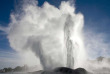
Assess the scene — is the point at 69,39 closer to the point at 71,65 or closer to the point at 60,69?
the point at 71,65

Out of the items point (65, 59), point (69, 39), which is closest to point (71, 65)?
point (65, 59)

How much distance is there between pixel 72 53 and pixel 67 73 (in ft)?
53.3

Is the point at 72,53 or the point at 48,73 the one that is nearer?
the point at 48,73

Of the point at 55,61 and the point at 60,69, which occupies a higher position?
the point at 55,61

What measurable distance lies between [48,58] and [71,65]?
37.4 ft

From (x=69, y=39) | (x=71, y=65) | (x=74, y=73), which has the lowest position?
(x=74, y=73)

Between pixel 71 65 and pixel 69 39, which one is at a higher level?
pixel 69 39

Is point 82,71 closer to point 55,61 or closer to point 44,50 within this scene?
point 55,61

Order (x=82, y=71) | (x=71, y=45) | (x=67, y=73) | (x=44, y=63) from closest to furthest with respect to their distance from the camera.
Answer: (x=67, y=73) → (x=82, y=71) → (x=44, y=63) → (x=71, y=45)

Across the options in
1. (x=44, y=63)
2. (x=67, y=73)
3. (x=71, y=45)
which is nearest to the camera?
(x=67, y=73)

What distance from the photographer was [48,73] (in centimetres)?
5012

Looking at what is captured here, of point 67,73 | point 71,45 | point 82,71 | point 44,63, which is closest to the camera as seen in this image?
point 67,73

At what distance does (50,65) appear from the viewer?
6156cm

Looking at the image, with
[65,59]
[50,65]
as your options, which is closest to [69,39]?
[65,59]
